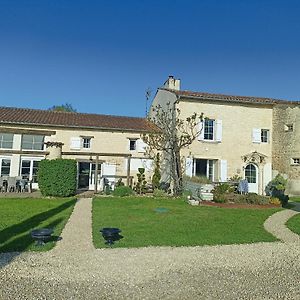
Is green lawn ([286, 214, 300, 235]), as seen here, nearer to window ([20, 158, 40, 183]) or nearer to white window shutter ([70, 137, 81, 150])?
white window shutter ([70, 137, 81, 150])

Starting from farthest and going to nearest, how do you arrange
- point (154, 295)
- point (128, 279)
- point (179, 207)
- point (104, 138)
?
point (104, 138) → point (179, 207) → point (128, 279) → point (154, 295)

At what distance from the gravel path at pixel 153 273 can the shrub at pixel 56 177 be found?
9513mm

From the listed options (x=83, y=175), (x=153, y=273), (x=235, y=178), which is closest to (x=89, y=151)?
(x=83, y=175)

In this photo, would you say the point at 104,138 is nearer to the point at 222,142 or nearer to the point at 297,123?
the point at 222,142

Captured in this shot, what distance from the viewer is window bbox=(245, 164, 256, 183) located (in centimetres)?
2164

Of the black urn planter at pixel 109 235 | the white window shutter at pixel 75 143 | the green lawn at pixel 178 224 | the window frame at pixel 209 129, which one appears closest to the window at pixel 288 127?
the window frame at pixel 209 129

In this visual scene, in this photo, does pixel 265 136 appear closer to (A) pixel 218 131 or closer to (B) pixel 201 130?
(A) pixel 218 131

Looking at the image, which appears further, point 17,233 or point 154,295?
point 17,233

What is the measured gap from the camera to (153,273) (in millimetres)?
5578

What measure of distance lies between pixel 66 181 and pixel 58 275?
11962 millimetres

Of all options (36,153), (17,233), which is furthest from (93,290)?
(36,153)

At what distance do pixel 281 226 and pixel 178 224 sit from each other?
343cm

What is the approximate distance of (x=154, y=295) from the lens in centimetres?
461

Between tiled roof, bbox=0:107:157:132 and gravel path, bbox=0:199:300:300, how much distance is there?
16.1 m
